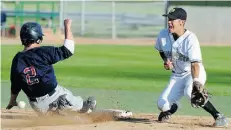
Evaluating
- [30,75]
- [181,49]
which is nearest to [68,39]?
[30,75]

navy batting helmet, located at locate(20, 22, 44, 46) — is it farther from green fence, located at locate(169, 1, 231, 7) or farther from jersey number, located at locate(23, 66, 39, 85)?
green fence, located at locate(169, 1, 231, 7)

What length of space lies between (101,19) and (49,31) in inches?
346

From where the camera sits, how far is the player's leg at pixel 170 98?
30.3 feet

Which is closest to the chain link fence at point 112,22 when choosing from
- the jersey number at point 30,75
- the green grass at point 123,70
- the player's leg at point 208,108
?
the green grass at point 123,70

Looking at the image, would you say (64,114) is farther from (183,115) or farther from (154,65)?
(154,65)

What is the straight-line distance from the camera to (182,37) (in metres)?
9.03

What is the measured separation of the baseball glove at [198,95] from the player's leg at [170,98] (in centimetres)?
45

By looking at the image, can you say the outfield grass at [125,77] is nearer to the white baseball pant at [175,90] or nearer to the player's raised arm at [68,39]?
the white baseball pant at [175,90]

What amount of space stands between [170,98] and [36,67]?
1.73 metres

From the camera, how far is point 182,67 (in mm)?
9195

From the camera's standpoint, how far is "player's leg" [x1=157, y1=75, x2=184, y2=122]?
30.3 feet

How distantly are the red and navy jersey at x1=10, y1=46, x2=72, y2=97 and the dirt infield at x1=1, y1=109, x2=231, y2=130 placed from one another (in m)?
0.45

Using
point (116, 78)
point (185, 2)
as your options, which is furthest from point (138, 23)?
point (116, 78)

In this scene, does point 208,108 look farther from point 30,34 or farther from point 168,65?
point 30,34
